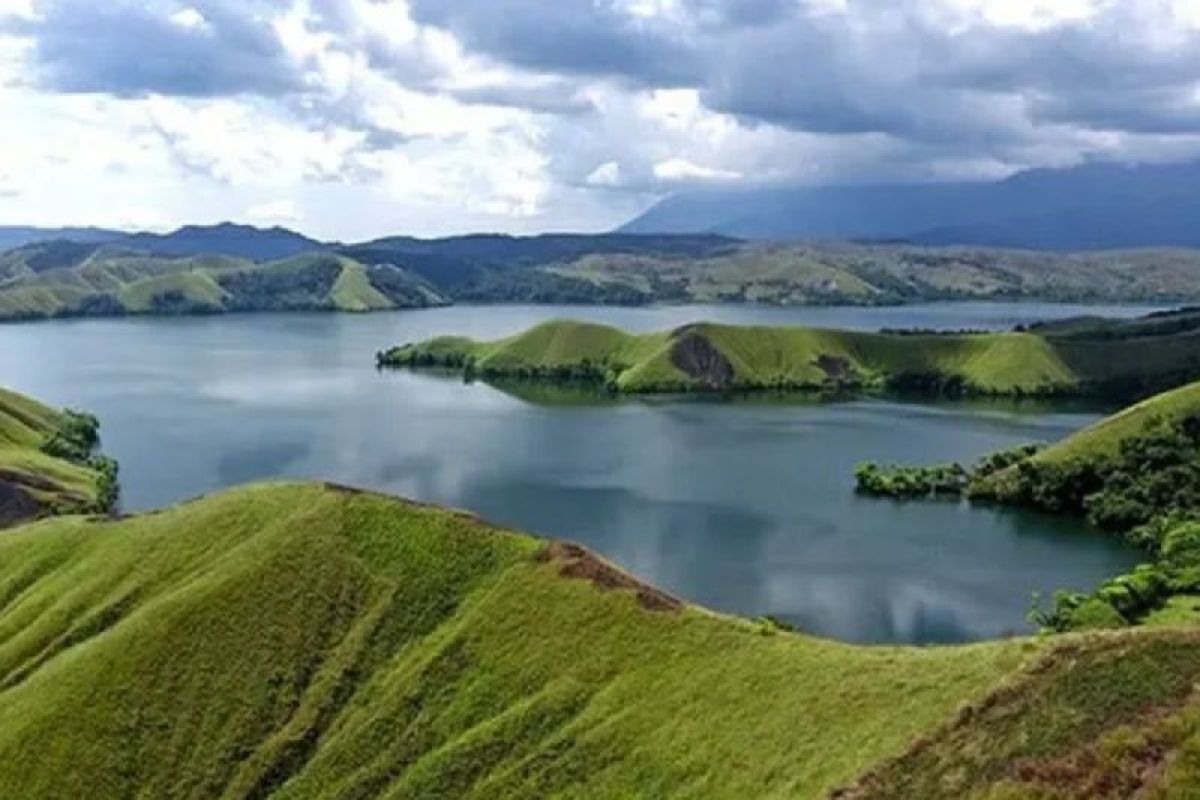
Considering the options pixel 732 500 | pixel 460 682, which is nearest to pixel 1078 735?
pixel 460 682

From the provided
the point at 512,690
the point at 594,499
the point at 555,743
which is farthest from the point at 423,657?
the point at 594,499

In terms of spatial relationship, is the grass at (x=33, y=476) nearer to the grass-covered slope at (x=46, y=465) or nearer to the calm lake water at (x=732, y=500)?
the grass-covered slope at (x=46, y=465)

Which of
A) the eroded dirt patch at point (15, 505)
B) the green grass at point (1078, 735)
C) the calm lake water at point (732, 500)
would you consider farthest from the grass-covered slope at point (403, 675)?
the eroded dirt patch at point (15, 505)

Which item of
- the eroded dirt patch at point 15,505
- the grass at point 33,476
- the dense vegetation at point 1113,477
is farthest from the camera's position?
the dense vegetation at point 1113,477

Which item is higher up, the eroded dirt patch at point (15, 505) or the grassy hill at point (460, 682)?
the grassy hill at point (460, 682)

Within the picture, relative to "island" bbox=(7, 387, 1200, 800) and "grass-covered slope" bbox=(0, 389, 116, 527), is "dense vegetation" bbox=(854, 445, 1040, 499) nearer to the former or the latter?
"island" bbox=(7, 387, 1200, 800)

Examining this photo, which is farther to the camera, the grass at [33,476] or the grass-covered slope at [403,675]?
the grass at [33,476]

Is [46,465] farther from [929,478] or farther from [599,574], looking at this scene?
[929,478]
